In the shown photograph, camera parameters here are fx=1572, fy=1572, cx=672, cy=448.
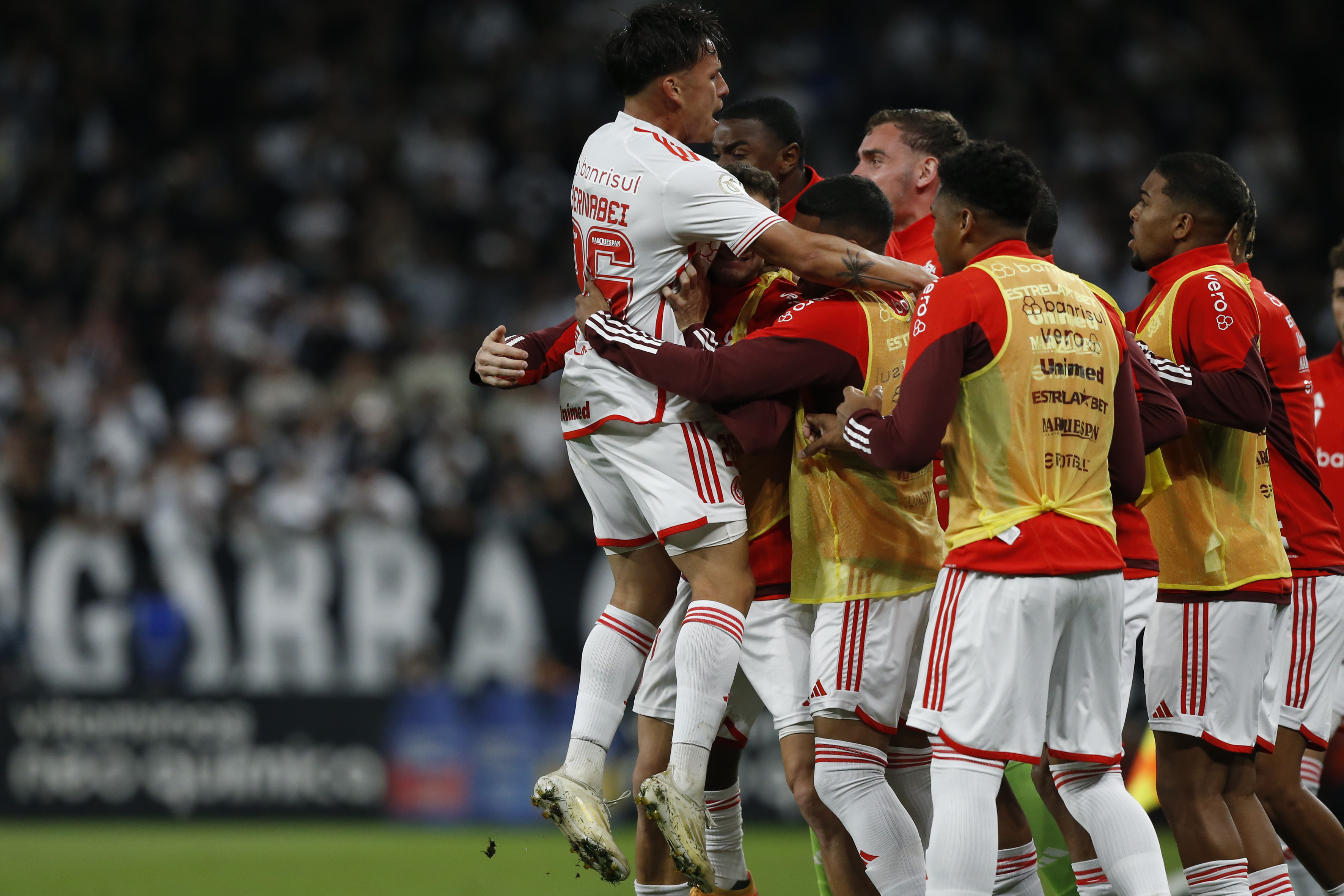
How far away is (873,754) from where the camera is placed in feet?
17.5

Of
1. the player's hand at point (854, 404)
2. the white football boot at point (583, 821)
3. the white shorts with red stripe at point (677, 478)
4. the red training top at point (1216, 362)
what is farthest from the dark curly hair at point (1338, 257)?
the white football boot at point (583, 821)

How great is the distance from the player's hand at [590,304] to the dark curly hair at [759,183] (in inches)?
27.8

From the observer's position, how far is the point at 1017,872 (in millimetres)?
5805

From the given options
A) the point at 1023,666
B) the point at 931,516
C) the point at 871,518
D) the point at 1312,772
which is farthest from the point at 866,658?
the point at 1312,772

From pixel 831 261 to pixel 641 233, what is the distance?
0.67 meters

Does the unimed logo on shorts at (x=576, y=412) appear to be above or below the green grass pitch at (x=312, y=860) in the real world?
above

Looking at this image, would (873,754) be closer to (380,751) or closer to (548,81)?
(380,751)

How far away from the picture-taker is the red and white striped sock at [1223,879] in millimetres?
5348

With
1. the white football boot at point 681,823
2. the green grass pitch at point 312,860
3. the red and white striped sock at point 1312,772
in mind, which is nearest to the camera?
the white football boot at point 681,823

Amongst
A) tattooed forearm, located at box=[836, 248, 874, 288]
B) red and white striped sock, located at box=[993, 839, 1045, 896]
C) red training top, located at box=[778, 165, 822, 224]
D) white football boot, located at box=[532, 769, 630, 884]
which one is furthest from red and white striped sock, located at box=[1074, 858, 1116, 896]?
red training top, located at box=[778, 165, 822, 224]

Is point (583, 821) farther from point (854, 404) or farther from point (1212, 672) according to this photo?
point (1212, 672)

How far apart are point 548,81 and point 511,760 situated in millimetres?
8580

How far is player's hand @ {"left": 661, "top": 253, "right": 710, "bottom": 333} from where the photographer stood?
554 cm

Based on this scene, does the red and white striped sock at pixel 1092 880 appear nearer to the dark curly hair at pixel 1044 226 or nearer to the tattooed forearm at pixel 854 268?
the dark curly hair at pixel 1044 226
